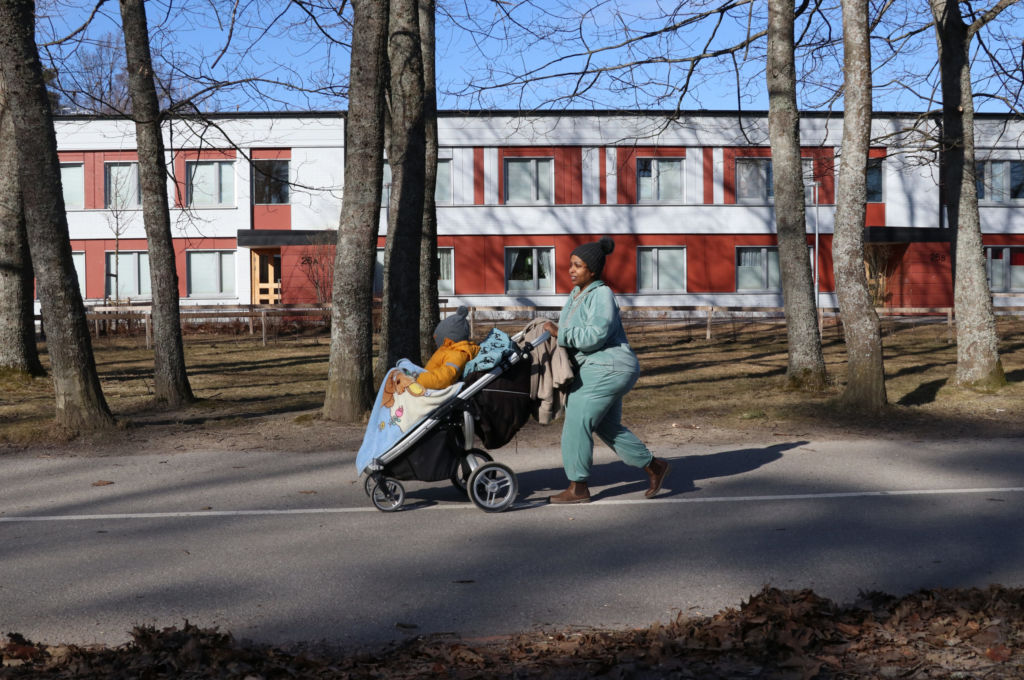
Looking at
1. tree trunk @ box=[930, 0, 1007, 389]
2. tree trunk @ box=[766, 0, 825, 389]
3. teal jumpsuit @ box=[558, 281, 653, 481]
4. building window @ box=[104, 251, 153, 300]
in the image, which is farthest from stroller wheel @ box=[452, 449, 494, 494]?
building window @ box=[104, 251, 153, 300]

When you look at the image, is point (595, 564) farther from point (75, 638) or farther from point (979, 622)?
point (75, 638)

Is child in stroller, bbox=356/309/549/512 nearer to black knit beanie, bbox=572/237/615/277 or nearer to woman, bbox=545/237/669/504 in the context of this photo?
woman, bbox=545/237/669/504

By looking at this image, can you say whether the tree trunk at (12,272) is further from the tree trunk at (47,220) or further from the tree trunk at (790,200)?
the tree trunk at (790,200)

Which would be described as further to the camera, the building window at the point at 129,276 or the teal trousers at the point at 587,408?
the building window at the point at 129,276

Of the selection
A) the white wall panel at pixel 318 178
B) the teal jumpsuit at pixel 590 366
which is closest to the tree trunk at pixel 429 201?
the teal jumpsuit at pixel 590 366

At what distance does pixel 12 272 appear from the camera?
55.8 feet

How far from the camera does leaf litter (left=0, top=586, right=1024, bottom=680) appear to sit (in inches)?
155

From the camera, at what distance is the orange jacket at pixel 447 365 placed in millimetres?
7172

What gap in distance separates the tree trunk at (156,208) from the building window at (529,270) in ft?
83.9

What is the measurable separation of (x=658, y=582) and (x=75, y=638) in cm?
281

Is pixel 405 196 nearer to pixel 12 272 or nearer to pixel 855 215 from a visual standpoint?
pixel 855 215

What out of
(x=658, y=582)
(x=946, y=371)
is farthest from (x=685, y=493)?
(x=946, y=371)

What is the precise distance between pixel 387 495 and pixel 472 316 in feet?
73.5

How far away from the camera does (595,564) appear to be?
5.86 metres
